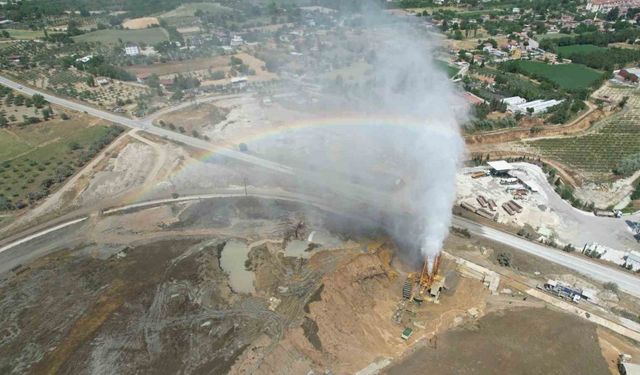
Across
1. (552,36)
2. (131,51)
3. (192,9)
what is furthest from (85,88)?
(552,36)

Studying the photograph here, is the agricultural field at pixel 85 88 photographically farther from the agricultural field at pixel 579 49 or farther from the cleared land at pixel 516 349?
the agricultural field at pixel 579 49

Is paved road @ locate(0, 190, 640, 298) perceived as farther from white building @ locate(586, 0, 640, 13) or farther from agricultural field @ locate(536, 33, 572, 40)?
white building @ locate(586, 0, 640, 13)

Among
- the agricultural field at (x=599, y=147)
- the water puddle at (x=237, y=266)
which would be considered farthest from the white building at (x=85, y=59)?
the agricultural field at (x=599, y=147)

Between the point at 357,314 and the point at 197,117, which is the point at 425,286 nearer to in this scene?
the point at 357,314

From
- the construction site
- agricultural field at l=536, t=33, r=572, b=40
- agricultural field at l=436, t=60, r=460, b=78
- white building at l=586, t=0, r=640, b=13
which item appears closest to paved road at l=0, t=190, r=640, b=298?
the construction site

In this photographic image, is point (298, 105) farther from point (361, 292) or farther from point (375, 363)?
point (375, 363)
